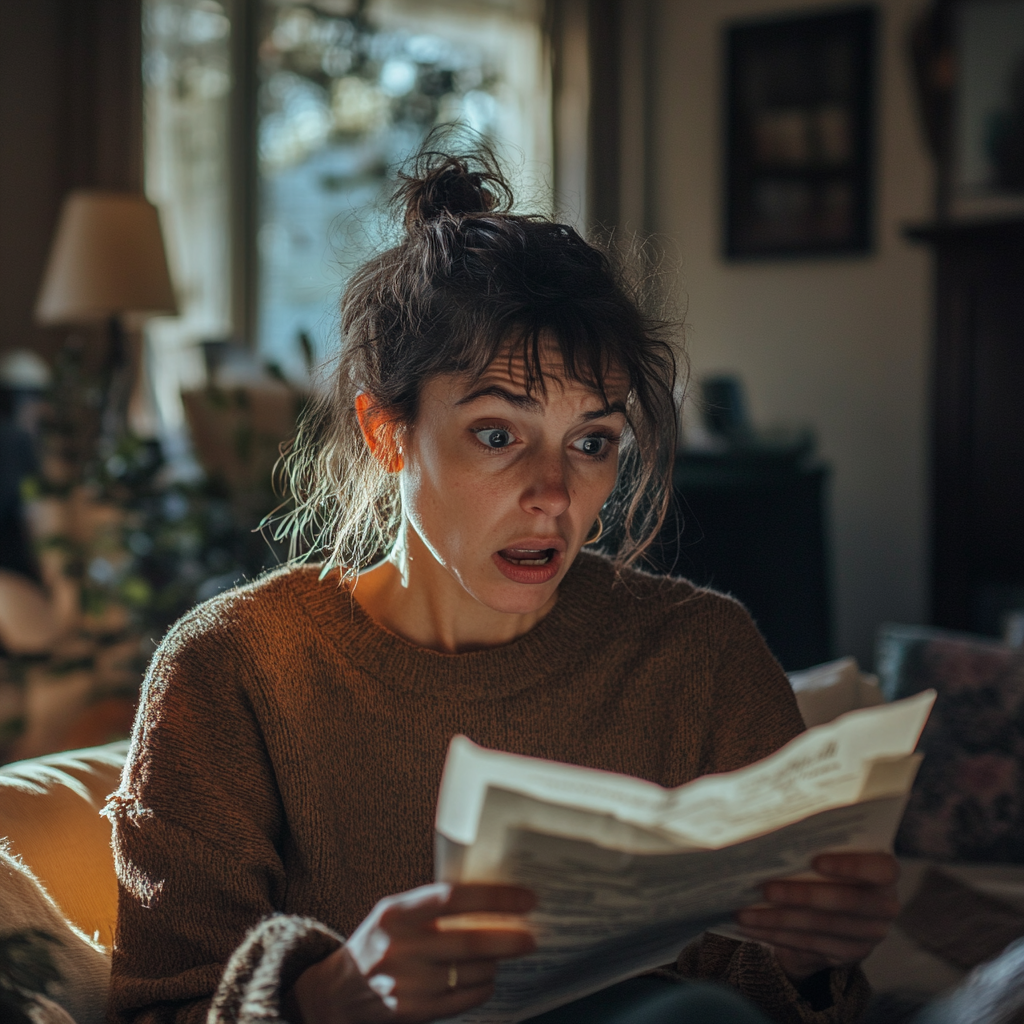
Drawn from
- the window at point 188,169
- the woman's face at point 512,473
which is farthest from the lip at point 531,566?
the window at point 188,169

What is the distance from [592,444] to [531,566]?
12 cm

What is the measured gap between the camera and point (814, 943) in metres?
0.80

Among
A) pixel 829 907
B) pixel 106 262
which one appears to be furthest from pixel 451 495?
pixel 106 262

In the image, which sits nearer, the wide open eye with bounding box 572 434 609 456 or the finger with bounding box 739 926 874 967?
the finger with bounding box 739 926 874 967

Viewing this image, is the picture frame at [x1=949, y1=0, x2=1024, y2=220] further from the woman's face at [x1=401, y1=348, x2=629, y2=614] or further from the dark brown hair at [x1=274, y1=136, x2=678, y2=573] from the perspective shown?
the woman's face at [x1=401, y1=348, x2=629, y2=614]

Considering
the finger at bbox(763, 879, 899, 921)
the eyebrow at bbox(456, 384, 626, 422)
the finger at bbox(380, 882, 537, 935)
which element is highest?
the eyebrow at bbox(456, 384, 626, 422)

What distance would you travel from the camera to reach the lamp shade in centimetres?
304

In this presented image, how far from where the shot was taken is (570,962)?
2.41ft

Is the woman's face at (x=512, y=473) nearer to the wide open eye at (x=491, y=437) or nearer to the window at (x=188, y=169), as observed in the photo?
the wide open eye at (x=491, y=437)

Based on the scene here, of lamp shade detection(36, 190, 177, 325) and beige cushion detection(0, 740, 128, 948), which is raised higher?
lamp shade detection(36, 190, 177, 325)

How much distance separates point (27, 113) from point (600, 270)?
3.02 metres

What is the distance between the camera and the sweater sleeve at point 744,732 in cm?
93

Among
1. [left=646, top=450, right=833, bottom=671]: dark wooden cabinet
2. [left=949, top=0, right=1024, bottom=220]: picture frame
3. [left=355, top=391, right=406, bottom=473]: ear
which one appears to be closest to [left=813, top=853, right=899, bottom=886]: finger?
[left=355, top=391, right=406, bottom=473]: ear

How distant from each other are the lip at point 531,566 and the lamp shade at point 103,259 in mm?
2360
